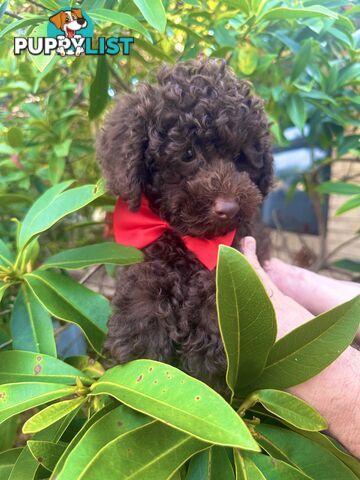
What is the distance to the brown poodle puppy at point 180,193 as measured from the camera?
3.12 ft

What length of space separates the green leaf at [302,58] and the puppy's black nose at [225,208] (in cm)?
81

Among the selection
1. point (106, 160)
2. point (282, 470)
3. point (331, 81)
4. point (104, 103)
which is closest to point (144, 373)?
point (282, 470)

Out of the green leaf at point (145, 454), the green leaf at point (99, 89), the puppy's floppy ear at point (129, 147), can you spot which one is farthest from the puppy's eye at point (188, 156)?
the green leaf at point (145, 454)

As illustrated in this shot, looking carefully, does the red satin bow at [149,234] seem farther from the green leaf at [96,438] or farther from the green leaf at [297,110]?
the green leaf at [297,110]

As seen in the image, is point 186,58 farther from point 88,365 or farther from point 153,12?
point 88,365

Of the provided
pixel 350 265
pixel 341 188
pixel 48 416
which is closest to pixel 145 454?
pixel 48 416

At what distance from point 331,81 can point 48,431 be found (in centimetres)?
154

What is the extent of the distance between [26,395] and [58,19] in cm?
92

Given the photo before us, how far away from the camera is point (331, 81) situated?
155cm

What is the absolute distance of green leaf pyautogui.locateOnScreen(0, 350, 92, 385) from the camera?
0.83m

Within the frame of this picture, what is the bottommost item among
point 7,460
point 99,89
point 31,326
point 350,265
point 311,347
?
point 350,265

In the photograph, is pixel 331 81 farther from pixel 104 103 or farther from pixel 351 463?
pixel 351 463

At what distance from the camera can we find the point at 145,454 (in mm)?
673

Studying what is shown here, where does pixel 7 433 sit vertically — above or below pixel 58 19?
below
